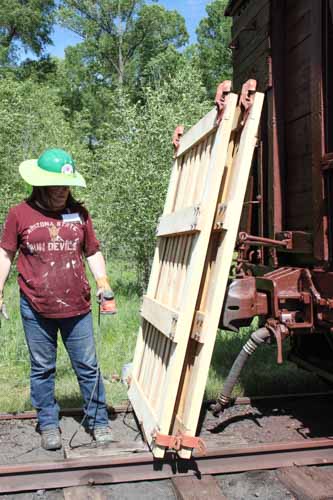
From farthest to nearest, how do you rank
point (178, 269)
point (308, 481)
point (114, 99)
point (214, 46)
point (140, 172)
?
1. point (214, 46)
2. point (114, 99)
3. point (140, 172)
4. point (178, 269)
5. point (308, 481)

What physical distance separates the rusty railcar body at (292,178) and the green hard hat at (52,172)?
4.78ft

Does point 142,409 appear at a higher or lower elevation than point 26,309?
lower

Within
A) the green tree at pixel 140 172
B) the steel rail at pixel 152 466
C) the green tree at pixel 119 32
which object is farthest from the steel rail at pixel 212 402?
the green tree at pixel 119 32

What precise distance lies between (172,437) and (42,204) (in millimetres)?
1938

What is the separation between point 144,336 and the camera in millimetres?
5055

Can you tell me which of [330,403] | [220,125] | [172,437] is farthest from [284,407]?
[220,125]

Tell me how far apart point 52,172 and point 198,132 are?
1263 millimetres

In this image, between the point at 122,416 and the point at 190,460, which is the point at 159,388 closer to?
the point at 190,460

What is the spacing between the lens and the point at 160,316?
170 inches

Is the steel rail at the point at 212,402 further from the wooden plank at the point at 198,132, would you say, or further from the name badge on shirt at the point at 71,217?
the wooden plank at the point at 198,132

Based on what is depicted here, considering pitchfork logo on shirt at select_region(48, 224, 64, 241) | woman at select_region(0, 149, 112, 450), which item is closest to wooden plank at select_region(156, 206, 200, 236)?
woman at select_region(0, 149, 112, 450)

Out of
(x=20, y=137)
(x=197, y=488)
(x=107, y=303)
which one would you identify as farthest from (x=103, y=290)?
→ (x=20, y=137)

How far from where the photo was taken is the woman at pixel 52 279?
13.4 feet

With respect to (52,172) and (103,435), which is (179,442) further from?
(52,172)
